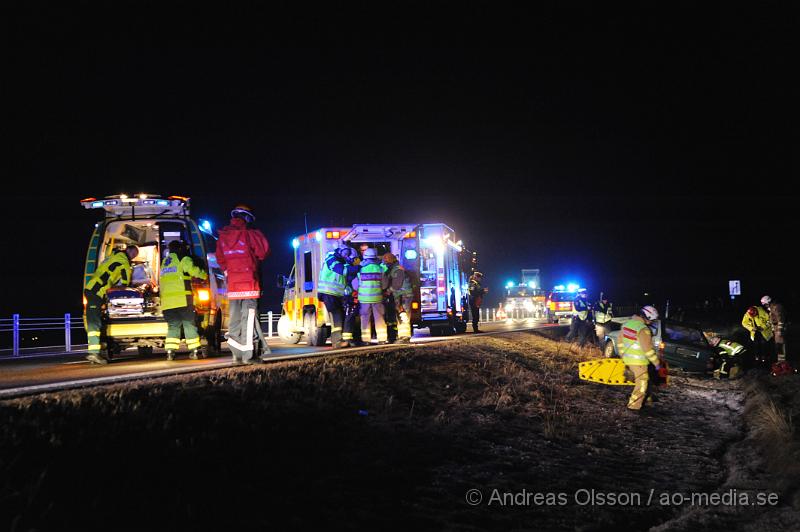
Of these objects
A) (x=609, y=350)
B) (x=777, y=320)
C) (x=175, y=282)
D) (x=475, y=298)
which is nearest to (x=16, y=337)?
(x=175, y=282)

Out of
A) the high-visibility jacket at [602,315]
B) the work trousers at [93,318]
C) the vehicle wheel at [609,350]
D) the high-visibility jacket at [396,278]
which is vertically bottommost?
the vehicle wheel at [609,350]

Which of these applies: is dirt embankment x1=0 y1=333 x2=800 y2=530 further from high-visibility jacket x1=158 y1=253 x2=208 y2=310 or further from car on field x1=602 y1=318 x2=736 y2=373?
car on field x1=602 y1=318 x2=736 y2=373

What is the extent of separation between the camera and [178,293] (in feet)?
32.3

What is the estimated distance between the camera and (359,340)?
13.9m

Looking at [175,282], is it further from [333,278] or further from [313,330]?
[313,330]

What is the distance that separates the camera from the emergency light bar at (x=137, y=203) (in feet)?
35.2

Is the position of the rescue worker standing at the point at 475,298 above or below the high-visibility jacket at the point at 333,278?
below

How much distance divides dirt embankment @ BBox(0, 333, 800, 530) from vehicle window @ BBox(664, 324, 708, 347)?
524 centimetres

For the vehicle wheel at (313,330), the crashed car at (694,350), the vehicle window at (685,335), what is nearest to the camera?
the vehicle wheel at (313,330)

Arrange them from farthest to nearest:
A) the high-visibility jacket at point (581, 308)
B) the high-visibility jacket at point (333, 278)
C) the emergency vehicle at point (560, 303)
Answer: the emergency vehicle at point (560, 303) < the high-visibility jacket at point (581, 308) < the high-visibility jacket at point (333, 278)

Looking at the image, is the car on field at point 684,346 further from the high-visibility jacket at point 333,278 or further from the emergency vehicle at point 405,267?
the high-visibility jacket at point 333,278

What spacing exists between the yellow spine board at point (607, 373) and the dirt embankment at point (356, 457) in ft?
6.20

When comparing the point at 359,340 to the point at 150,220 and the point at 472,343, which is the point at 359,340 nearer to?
the point at 472,343

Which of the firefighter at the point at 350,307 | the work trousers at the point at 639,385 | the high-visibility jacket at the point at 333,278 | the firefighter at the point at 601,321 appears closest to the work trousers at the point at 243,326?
the high-visibility jacket at the point at 333,278
